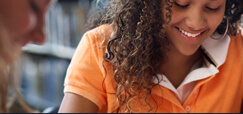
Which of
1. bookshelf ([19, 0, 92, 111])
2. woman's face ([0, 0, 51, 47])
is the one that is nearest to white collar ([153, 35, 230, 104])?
woman's face ([0, 0, 51, 47])

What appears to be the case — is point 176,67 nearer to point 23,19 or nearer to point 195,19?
point 195,19

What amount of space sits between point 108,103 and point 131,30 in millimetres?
286

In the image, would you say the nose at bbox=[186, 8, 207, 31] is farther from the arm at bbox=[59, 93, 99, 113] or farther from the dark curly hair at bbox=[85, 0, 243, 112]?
the arm at bbox=[59, 93, 99, 113]

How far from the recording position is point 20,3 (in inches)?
18.5

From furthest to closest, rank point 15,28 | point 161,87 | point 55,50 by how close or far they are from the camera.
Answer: point 55,50 → point 161,87 → point 15,28

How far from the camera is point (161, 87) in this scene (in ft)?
3.60

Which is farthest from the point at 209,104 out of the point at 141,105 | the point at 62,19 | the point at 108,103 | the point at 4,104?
the point at 62,19

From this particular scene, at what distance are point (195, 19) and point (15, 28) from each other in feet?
2.16

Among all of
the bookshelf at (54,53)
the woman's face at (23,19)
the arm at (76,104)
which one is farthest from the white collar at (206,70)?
the bookshelf at (54,53)

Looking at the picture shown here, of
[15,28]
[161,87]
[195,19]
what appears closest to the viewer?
[15,28]

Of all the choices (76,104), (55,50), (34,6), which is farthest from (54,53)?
(34,6)

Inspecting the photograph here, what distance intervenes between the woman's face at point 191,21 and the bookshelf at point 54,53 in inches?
36.2

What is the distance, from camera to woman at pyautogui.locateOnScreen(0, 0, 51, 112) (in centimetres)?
45

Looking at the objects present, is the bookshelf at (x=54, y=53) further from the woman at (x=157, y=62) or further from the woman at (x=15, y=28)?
the woman at (x=15, y=28)
